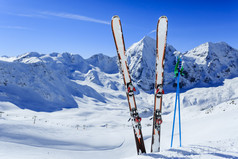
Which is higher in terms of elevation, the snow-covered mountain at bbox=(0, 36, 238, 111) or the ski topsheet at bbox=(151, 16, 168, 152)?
the snow-covered mountain at bbox=(0, 36, 238, 111)

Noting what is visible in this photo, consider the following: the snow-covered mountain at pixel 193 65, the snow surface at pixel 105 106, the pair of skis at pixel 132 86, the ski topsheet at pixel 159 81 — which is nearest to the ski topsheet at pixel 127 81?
the pair of skis at pixel 132 86

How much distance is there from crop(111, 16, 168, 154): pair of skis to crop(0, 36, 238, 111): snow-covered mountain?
49771 mm

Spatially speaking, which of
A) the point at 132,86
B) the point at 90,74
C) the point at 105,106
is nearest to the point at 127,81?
the point at 132,86

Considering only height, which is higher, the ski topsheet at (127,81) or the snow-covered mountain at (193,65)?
the snow-covered mountain at (193,65)

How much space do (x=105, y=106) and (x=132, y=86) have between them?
65.0m

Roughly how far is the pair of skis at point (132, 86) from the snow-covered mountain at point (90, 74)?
4977 centimetres

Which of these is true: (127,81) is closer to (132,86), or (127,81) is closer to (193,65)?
(132,86)

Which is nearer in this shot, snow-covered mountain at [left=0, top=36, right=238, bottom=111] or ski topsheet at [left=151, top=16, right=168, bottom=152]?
ski topsheet at [left=151, top=16, right=168, bottom=152]

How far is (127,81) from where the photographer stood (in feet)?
29.5

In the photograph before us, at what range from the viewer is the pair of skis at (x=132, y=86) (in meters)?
8.75

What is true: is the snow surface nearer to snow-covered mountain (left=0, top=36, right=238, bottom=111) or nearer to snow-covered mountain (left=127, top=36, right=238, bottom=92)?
snow-covered mountain (left=0, top=36, right=238, bottom=111)

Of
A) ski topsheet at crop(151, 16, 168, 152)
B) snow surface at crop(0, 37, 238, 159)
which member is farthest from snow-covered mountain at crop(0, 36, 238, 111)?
ski topsheet at crop(151, 16, 168, 152)

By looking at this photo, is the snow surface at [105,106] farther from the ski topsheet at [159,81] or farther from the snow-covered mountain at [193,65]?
the ski topsheet at [159,81]

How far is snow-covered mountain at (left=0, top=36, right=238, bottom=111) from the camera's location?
62.0m
